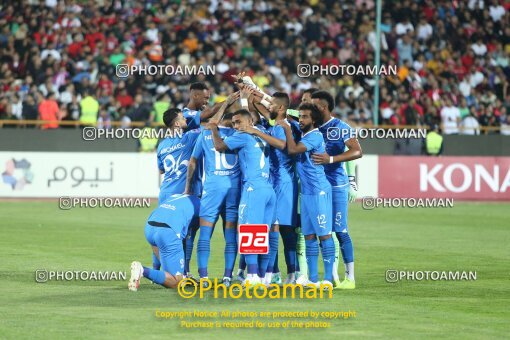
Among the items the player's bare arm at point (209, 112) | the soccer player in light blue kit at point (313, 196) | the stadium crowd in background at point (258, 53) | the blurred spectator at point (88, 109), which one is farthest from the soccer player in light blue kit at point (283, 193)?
the blurred spectator at point (88, 109)

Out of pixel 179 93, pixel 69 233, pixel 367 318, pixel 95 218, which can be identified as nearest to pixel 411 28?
pixel 179 93

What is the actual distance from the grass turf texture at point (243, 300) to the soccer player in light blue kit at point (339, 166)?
397 mm

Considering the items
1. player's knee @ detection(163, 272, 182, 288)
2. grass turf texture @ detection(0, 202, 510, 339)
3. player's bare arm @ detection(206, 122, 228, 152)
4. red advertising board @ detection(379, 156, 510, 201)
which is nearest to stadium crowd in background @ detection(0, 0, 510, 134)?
red advertising board @ detection(379, 156, 510, 201)

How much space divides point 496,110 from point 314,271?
1982 centimetres

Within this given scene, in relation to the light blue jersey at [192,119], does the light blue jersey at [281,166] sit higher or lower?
lower

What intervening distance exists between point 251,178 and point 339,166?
125 cm

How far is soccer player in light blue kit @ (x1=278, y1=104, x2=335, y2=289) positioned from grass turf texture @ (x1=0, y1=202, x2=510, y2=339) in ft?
1.57

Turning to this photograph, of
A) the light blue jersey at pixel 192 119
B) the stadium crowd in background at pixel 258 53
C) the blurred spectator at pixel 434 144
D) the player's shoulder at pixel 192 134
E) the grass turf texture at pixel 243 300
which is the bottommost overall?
the grass turf texture at pixel 243 300

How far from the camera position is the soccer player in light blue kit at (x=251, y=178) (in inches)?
470

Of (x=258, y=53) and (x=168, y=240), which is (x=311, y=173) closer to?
(x=168, y=240)

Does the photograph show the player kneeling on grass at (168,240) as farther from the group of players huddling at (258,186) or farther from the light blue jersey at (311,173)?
the light blue jersey at (311,173)

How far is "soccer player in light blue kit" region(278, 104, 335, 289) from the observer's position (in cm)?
1212

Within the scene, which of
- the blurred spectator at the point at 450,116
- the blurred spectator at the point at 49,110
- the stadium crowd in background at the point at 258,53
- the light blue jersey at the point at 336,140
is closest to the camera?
the light blue jersey at the point at 336,140

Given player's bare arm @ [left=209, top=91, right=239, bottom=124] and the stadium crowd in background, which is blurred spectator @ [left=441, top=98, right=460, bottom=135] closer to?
the stadium crowd in background
